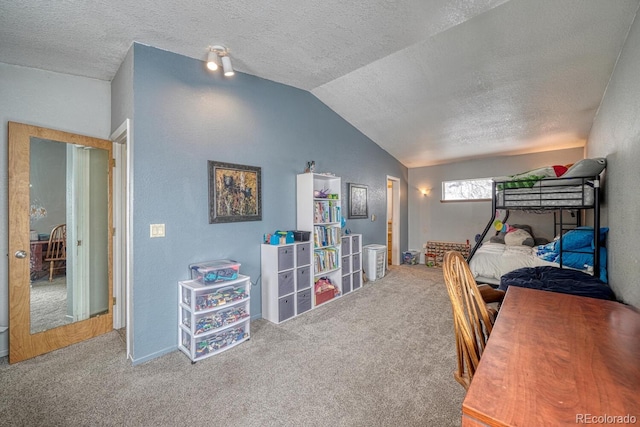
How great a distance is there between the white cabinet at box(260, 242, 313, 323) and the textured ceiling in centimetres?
200

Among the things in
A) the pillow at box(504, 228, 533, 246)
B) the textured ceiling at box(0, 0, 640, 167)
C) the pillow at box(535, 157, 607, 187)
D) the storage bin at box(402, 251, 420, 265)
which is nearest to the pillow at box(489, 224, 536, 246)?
the pillow at box(504, 228, 533, 246)

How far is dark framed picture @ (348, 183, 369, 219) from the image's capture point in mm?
4520

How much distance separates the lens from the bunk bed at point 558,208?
2.59 m

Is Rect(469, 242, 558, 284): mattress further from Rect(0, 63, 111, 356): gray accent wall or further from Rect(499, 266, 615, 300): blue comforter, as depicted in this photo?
Rect(0, 63, 111, 356): gray accent wall

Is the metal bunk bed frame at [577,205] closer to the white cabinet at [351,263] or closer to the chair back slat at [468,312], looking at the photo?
the white cabinet at [351,263]

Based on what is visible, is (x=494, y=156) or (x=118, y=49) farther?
(x=494, y=156)

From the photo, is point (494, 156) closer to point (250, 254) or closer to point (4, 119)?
point (250, 254)

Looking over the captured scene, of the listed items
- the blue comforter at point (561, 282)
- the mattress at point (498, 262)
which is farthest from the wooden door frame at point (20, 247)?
the mattress at point (498, 262)

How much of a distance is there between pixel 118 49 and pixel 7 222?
168 centimetres

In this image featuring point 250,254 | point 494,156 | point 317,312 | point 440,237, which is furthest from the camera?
point 440,237

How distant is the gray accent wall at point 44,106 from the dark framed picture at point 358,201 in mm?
3324

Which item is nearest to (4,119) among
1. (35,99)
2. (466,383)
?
(35,99)

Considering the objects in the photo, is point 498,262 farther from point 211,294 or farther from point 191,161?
point 191,161

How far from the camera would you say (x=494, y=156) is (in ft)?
18.2
